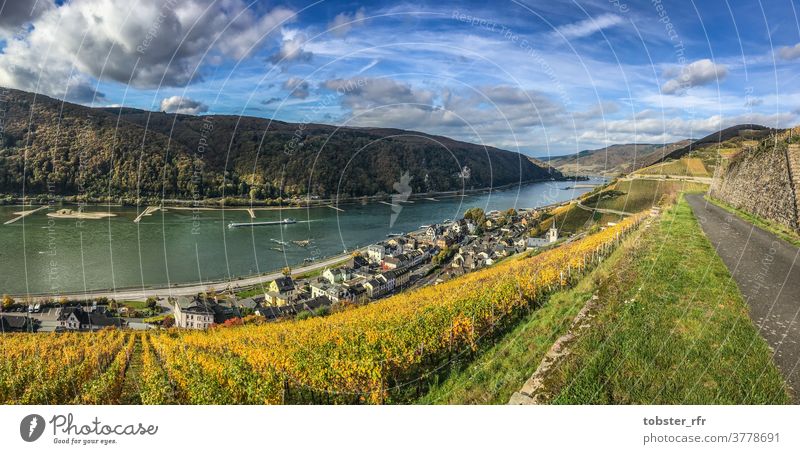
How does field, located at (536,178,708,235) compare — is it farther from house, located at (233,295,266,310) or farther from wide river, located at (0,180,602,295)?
house, located at (233,295,266,310)

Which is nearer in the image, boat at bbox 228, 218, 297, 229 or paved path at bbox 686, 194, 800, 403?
paved path at bbox 686, 194, 800, 403

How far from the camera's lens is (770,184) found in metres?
10.3

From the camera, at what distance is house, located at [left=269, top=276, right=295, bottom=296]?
20406 millimetres

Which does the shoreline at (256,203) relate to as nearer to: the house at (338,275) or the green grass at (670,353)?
the house at (338,275)

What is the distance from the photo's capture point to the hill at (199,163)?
5250 centimetres

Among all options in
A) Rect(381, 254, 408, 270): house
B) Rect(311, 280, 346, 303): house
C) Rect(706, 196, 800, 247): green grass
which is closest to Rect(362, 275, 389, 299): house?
Rect(311, 280, 346, 303): house

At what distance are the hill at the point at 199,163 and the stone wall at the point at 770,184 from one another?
118 ft

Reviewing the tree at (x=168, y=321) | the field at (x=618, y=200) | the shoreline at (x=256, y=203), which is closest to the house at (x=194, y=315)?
the tree at (x=168, y=321)

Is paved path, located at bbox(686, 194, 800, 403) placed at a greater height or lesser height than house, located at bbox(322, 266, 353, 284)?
greater

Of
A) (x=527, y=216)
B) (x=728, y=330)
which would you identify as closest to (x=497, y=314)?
(x=728, y=330)

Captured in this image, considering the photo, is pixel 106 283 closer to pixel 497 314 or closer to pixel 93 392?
pixel 93 392

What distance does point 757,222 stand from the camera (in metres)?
9.96

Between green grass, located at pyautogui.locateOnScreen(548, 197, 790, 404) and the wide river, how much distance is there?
694 inches

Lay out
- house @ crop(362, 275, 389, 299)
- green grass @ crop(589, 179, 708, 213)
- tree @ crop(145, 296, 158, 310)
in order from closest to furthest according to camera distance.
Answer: house @ crop(362, 275, 389, 299), tree @ crop(145, 296, 158, 310), green grass @ crop(589, 179, 708, 213)
